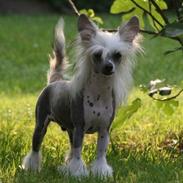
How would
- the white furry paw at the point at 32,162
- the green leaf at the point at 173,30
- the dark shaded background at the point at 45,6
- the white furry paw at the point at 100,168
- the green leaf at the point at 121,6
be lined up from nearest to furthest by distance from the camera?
1. the green leaf at the point at 173,30
2. the white furry paw at the point at 100,168
3. the white furry paw at the point at 32,162
4. the green leaf at the point at 121,6
5. the dark shaded background at the point at 45,6

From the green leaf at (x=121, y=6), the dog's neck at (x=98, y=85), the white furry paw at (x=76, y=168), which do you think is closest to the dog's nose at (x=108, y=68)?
the dog's neck at (x=98, y=85)

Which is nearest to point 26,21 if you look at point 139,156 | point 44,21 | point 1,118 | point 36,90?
point 44,21

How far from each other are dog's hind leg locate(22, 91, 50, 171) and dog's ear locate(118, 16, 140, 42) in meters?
0.64

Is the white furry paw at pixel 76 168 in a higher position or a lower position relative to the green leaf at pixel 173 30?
lower

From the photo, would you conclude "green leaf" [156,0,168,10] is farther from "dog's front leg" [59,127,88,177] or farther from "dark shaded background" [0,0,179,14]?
"dark shaded background" [0,0,179,14]

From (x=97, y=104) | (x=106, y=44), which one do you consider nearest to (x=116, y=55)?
(x=106, y=44)

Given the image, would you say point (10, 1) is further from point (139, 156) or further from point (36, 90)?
point (139, 156)

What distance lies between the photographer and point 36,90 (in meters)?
8.09

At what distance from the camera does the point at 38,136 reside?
4102mm

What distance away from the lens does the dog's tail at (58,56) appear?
13.6 ft

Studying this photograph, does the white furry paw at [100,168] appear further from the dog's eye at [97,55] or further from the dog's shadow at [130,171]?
the dog's eye at [97,55]

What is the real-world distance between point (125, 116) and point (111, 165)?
0.38 meters

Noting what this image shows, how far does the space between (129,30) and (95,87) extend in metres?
0.36

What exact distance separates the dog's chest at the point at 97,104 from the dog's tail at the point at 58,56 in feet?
1.56
